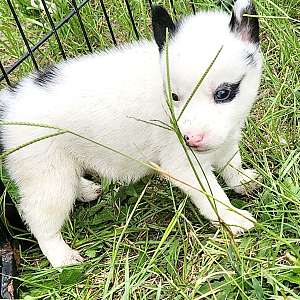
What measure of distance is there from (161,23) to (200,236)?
0.95 m

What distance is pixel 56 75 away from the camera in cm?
321

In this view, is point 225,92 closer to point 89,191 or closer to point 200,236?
point 200,236

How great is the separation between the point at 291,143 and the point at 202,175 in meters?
0.63

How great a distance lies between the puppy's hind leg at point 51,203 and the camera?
3.21 metres

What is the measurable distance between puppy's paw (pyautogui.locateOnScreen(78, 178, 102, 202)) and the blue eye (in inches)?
42.1

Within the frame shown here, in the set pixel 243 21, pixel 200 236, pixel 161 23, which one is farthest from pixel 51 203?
pixel 243 21

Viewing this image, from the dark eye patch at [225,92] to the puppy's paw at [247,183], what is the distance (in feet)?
1.96

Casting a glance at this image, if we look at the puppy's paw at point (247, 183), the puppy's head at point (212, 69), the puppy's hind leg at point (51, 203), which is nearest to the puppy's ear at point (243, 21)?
the puppy's head at point (212, 69)

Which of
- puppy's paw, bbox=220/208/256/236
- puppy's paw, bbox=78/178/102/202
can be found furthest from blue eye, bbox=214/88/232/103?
puppy's paw, bbox=78/178/102/202

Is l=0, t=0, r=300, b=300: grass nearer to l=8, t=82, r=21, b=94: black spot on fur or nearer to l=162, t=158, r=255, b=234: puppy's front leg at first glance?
l=162, t=158, r=255, b=234: puppy's front leg

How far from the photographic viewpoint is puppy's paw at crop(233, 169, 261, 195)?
11.3 ft

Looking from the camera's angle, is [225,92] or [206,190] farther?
[206,190]

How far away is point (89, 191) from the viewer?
372cm

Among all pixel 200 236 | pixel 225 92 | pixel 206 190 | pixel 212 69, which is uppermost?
pixel 212 69
